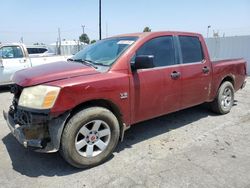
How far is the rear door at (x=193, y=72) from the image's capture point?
4.61 m

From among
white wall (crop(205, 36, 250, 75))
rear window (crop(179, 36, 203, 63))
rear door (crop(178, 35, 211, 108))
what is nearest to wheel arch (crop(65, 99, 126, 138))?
rear door (crop(178, 35, 211, 108))

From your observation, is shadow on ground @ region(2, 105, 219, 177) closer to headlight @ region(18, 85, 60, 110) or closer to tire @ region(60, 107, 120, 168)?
tire @ region(60, 107, 120, 168)

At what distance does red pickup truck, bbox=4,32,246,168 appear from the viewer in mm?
3163

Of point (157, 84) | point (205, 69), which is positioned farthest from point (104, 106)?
point (205, 69)

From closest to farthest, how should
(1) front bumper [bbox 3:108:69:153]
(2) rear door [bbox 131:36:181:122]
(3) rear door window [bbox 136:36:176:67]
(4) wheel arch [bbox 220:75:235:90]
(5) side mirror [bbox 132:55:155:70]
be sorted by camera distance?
(1) front bumper [bbox 3:108:69:153], (5) side mirror [bbox 132:55:155:70], (2) rear door [bbox 131:36:181:122], (3) rear door window [bbox 136:36:176:67], (4) wheel arch [bbox 220:75:235:90]

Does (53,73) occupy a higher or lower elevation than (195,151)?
higher

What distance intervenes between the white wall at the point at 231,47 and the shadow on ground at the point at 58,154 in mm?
7718

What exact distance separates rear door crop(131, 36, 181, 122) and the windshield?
285 mm

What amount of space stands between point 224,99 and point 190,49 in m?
1.71

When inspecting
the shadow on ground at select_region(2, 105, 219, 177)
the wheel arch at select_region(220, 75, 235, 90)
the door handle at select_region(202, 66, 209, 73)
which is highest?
the door handle at select_region(202, 66, 209, 73)

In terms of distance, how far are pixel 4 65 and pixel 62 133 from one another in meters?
6.95

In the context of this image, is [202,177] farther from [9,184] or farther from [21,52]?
[21,52]

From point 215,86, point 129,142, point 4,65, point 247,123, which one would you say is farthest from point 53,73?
point 4,65

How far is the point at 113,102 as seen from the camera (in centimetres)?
359
